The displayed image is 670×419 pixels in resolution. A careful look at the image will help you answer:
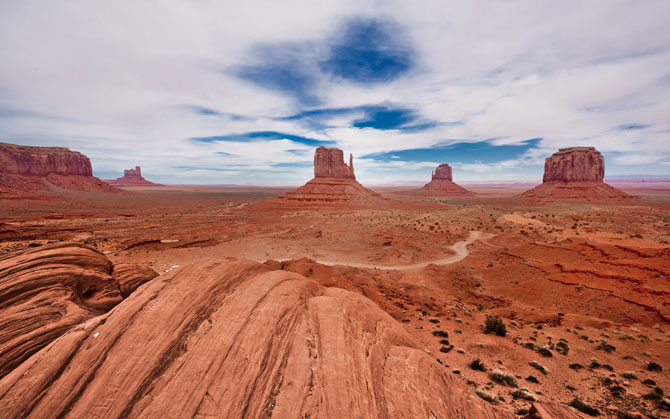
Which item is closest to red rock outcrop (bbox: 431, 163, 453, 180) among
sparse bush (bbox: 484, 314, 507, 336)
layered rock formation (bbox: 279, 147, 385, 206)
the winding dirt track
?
layered rock formation (bbox: 279, 147, 385, 206)

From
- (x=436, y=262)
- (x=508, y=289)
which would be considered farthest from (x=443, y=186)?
(x=508, y=289)

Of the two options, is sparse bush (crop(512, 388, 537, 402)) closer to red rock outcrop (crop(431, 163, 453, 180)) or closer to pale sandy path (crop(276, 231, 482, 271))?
pale sandy path (crop(276, 231, 482, 271))

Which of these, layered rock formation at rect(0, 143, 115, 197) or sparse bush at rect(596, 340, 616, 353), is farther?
layered rock formation at rect(0, 143, 115, 197)

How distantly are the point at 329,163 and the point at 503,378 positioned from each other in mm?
109820

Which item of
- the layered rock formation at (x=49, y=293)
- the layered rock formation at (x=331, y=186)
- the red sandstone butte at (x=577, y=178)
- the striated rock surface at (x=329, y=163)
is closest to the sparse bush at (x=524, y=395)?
the layered rock formation at (x=49, y=293)

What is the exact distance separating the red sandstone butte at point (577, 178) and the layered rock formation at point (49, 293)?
5477 inches

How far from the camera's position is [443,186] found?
181000mm

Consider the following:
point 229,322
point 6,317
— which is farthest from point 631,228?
point 6,317

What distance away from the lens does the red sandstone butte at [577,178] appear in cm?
10562

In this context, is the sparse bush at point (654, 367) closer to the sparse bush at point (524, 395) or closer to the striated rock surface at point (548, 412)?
the sparse bush at point (524, 395)

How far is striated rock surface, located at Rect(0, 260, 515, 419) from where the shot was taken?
458 cm

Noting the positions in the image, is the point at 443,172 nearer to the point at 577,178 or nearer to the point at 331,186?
the point at 577,178

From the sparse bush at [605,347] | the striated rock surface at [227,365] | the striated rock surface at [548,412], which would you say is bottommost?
the sparse bush at [605,347]

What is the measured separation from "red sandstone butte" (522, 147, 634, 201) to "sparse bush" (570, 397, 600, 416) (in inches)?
5126
